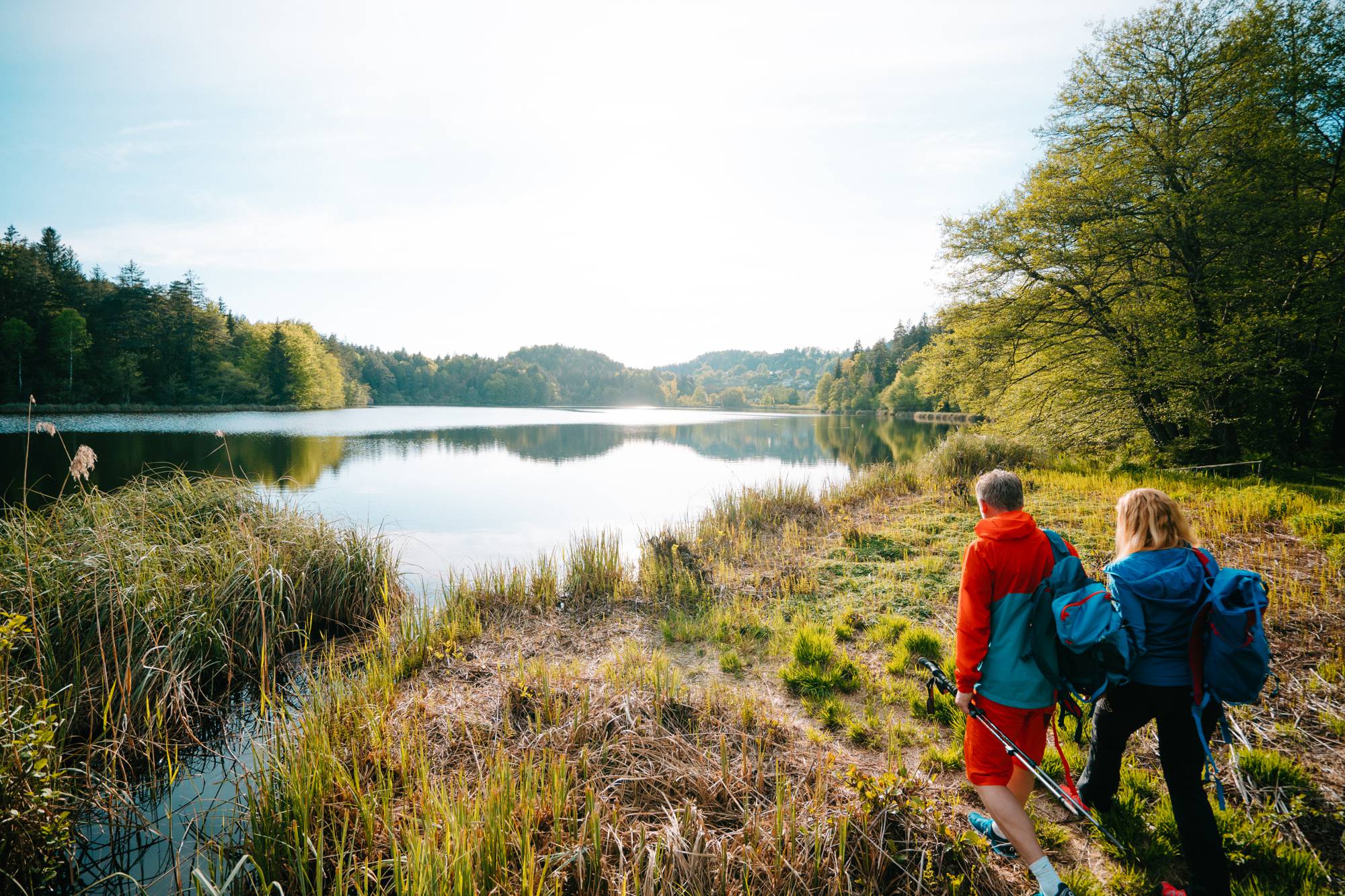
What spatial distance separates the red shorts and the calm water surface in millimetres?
4036

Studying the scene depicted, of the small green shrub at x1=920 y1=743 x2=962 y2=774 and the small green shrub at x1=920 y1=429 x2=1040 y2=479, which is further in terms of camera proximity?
the small green shrub at x1=920 y1=429 x2=1040 y2=479

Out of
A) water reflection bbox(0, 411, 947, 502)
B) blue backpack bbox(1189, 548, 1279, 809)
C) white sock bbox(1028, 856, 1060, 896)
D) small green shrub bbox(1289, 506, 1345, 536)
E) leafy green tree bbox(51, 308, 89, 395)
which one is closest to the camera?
blue backpack bbox(1189, 548, 1279, 809)

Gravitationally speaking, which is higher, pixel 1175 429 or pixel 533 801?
pixel 1175 429

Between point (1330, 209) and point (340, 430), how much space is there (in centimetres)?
4621

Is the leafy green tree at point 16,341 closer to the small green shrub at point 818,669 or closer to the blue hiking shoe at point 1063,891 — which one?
the small green shrub at point 818,669

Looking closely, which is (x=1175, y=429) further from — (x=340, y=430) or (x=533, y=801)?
(x=340, y=430)

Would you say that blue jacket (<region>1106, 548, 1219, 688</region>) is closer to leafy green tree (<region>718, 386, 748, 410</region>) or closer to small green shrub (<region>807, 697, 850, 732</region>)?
small green shrub (<region>807, 697, 850, 732</region>)

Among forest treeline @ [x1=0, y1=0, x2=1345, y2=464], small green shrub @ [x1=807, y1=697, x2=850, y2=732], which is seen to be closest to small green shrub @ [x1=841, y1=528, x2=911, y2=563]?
small green shrub @ [x1=807, y1=697, x2=850, y2=732]

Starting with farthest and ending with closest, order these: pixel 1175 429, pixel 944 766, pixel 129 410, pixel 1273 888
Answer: pixel 129 410 → pixel 1175 429 → pixel 944 766 → pixel 1273 888

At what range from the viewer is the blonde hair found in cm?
243

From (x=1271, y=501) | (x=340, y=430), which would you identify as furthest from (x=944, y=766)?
(x=340, y=430)

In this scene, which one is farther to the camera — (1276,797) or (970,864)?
(1276,797)

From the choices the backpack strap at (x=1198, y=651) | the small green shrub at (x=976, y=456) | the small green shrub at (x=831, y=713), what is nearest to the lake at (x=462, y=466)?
the small green shrub at (x=976, y=456)

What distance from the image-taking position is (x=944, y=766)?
138 inches
